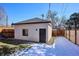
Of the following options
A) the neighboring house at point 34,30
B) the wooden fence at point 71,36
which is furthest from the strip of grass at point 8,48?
the wooden fence at point 71,36

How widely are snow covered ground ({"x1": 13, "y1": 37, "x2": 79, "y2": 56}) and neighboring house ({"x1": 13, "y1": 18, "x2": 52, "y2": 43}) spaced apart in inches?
6.7

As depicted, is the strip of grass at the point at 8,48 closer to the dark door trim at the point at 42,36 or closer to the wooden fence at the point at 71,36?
the dark door trim at the point at 42,36

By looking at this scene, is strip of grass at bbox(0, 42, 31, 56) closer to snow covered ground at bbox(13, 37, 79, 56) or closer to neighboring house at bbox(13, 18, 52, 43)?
snow covered ground at bbox(13, 37, 79, 56)

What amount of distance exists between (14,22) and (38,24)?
586 mm

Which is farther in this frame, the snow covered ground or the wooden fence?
the wooden fence

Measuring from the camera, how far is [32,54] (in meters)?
6.61

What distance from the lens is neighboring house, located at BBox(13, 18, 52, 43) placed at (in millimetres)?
6609

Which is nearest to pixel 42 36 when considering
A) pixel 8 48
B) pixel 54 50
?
pixel 54 50

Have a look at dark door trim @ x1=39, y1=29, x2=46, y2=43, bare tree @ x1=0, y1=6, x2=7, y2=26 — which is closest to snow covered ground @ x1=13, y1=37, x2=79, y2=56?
dark door trim @ x1=39, y1=29, x2=46, y2=43

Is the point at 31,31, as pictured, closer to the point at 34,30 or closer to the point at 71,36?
the point at 34,30

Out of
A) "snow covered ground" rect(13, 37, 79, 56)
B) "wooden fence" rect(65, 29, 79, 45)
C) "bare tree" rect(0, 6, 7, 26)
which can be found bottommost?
"snow covered ground" rect(13, 37, 79, 56)

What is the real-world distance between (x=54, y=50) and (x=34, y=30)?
0.68m

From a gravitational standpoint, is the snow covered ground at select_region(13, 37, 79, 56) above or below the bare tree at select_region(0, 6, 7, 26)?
below

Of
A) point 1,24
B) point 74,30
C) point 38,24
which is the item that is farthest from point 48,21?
point 1,24
